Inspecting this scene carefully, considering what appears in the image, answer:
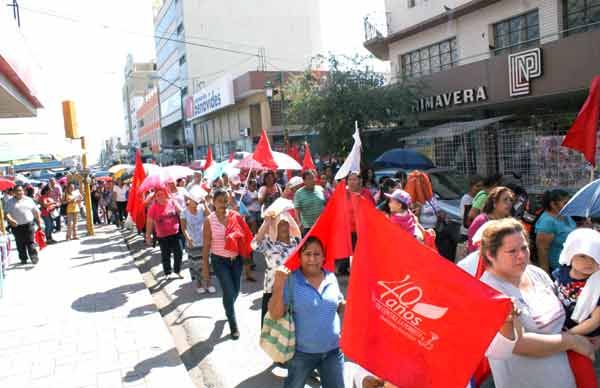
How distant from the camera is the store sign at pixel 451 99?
53.9ft

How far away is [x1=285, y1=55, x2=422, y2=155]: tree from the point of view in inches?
700

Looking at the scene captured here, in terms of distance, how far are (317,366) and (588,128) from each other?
221 inches

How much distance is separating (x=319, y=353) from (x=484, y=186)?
15.7 feet

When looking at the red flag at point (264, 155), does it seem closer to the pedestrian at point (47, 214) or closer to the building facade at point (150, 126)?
the pedestrian at point (47, 214)

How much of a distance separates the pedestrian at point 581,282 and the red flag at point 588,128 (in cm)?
424

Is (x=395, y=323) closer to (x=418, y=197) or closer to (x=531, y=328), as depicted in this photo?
(x=531, y=328)

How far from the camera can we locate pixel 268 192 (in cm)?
978

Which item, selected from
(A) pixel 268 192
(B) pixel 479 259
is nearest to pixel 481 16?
(A) pixel 268 192

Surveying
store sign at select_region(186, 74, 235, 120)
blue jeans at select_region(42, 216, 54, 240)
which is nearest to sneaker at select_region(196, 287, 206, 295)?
blue jeans at select_region(42, 216, 54, 240)

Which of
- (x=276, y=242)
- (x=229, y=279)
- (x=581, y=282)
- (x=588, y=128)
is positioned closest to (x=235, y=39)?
(x=588, y=128)

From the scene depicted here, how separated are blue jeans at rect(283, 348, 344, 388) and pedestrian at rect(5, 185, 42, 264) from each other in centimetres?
944

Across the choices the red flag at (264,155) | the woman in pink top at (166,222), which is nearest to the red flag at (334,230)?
the woman in pink top at (166,222)

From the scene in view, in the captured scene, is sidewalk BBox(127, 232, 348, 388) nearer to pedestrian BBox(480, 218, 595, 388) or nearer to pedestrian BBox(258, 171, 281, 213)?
pedestrian BBox(258, 171, 281, 213)

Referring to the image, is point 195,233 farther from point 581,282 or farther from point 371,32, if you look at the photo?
point 371,32
